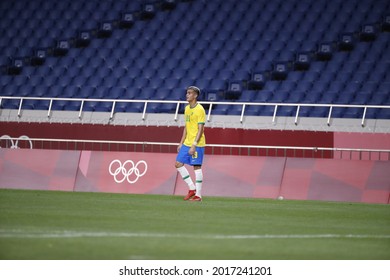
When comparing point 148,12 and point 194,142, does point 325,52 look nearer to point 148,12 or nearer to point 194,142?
point 148,12

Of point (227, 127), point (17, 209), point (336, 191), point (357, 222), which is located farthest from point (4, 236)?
point (227, 127)

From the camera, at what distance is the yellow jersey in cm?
1900

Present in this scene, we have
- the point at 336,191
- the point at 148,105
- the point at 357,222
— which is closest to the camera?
the point at 357,222

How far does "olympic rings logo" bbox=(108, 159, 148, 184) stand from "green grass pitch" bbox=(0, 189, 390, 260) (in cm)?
373

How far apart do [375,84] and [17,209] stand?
50.9 feet

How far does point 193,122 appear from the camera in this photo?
1920cm

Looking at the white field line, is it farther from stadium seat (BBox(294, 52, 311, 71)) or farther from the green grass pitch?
stadium seat (BBox(294, 52, 311, 71))

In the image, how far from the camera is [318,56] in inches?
1195

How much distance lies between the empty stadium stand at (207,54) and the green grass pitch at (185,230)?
10603 mm

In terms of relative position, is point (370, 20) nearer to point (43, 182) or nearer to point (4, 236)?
point (43, 182)

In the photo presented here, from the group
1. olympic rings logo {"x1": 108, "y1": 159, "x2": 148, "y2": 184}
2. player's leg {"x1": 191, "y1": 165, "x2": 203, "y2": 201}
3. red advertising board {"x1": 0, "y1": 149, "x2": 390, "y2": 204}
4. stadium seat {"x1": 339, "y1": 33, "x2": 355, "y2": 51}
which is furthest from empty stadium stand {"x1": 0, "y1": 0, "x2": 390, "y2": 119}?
player's leg {"x1": 191, "y1": 165, "x2": 203, "y2": 201}

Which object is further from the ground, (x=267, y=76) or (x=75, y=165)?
(x=267, y=76)

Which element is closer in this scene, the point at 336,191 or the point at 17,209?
the point at 17,209

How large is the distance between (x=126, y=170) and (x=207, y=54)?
9.89m
